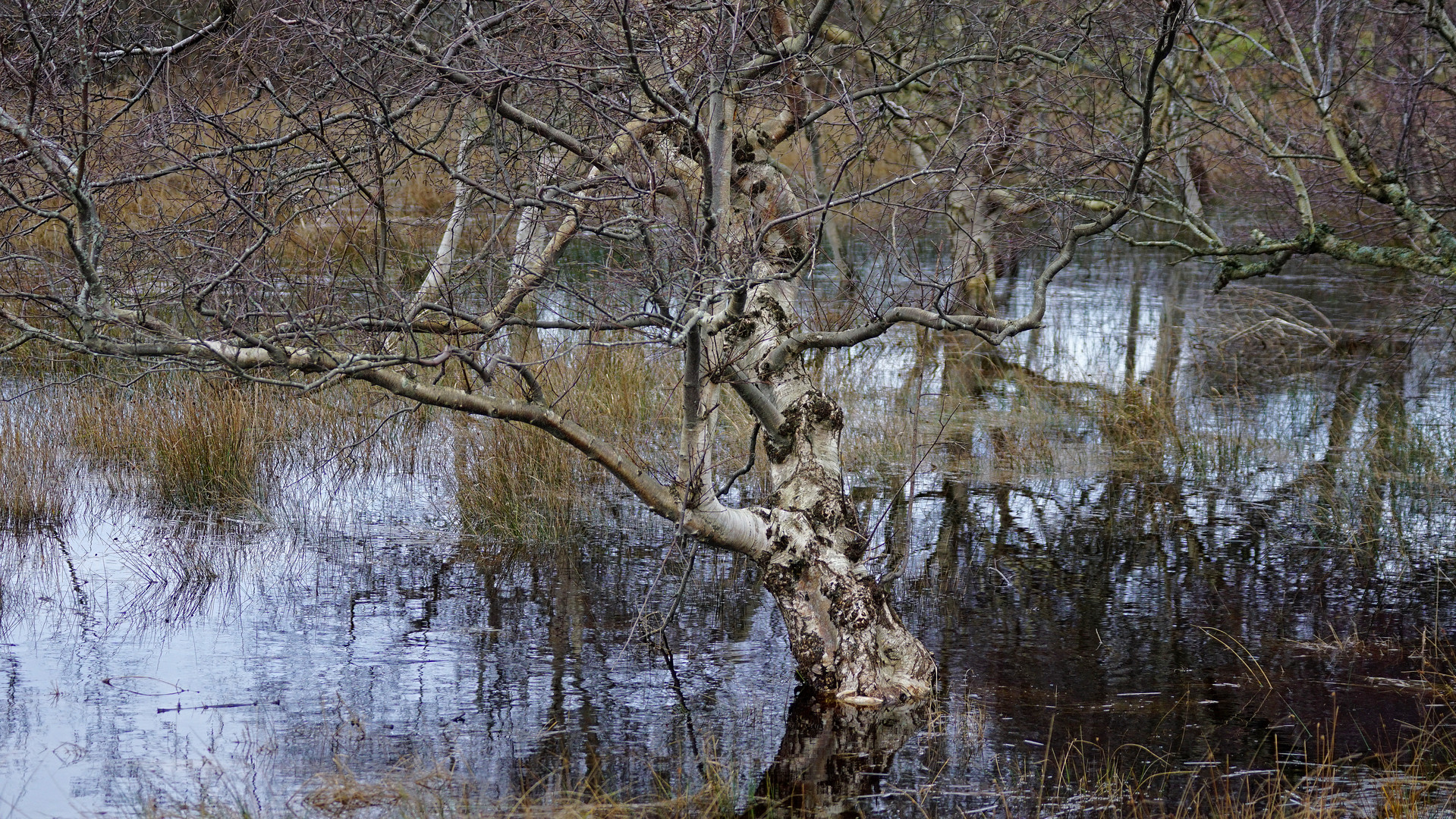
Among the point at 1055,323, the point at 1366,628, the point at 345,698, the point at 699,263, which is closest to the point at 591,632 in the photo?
the point at 345,698

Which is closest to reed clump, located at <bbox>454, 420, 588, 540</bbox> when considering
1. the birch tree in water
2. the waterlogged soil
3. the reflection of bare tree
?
the waterlogged soil

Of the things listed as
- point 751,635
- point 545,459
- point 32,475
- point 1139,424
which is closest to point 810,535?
point 751,635

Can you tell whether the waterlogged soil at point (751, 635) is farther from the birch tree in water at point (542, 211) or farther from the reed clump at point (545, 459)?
the birch tree in water at point (542, 211)

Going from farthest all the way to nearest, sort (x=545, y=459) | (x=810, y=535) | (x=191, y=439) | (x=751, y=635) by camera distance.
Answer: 1. (x=545, y=459)
2. (x=191, y=439)
3. (x=751, y=635)
4. (x=810, y=535)

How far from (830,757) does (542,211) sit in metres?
2.16

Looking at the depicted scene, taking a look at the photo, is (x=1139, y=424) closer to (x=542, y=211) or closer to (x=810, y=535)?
(x=810, y=535)

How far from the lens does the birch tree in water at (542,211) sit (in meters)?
3.87

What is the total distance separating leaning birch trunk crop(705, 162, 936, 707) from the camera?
5.14m

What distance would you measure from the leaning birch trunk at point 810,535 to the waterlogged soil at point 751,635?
0.66 ft

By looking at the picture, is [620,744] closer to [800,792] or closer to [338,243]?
[800,792]

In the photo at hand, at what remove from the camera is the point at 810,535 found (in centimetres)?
522

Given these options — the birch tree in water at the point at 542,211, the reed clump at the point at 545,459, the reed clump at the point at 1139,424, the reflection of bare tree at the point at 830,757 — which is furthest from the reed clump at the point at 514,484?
the reed clump at the point at 1139,424

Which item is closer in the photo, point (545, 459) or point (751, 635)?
point (751, 635)

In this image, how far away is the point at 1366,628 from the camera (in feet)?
19.2
